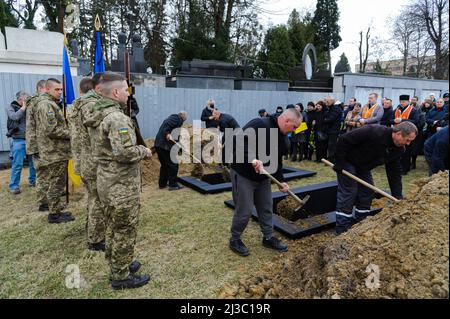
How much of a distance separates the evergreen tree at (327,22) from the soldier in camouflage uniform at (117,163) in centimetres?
3266

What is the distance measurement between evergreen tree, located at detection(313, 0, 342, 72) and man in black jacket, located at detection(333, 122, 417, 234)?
30.8m

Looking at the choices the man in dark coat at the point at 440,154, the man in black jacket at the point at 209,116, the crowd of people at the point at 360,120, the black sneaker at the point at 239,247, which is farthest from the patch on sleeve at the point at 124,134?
the crowd of people at the point at 360,120

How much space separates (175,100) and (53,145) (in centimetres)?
639

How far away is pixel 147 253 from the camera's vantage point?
4.00 m

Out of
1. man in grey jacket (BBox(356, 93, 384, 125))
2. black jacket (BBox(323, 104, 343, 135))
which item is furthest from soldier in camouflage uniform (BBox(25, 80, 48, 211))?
man in grey jacket (BBox(356, 93, 384, 125))

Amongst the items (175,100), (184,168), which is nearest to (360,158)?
(184,168)

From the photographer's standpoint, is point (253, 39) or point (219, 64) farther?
point (253, 39)

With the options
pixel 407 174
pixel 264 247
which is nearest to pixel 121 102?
pixel 264 247

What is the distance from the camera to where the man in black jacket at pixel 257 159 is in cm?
370

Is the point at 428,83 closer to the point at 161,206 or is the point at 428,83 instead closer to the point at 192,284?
the point at 161,206

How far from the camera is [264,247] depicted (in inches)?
165

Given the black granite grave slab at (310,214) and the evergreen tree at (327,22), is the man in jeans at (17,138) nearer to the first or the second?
the black granite grave slab at (310,214)
